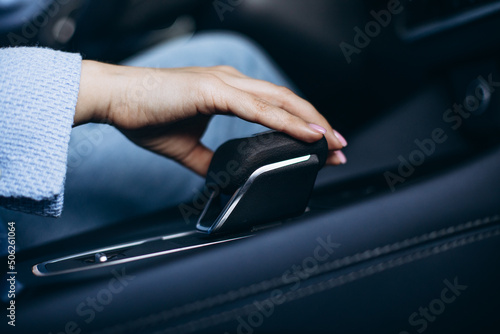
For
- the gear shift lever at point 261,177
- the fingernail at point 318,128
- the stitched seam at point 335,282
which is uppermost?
the fingernail at point 318,128

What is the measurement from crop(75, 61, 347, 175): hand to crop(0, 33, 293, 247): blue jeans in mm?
141

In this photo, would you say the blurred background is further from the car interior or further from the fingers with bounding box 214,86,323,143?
the fingers with bounding box 214,86,323,143

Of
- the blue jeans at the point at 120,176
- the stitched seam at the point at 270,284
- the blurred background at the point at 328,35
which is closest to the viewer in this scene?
the stitched seam at the point at 270,284

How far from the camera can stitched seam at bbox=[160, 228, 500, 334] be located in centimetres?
52

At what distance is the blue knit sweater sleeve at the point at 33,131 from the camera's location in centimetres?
51

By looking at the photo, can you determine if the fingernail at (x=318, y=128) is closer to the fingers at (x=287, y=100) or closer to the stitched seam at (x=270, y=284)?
the fingers at (x=287, y=100)

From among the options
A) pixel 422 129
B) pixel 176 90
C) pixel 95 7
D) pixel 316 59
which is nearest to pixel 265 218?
pixel 176 90

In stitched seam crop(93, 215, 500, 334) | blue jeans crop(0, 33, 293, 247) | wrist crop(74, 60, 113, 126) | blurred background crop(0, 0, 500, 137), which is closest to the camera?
stitched seam crop(93, 215, 500, 334)

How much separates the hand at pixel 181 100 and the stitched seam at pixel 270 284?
151mm

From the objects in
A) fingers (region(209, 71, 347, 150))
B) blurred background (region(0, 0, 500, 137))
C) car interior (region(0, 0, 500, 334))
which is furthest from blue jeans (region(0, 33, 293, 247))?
fingers (region(209, 71, 347, 150))

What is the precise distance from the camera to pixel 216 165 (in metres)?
0.62

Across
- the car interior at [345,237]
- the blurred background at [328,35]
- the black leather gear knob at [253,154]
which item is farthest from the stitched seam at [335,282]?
the blurred background at [328,35]

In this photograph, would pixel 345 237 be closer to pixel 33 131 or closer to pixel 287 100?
pixel 287 100

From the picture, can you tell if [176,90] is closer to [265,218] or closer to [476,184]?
[265,218]
